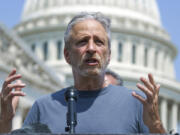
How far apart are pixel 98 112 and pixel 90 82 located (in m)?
0.25

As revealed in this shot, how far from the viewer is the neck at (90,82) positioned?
221 inches

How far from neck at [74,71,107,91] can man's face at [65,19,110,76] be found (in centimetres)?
7

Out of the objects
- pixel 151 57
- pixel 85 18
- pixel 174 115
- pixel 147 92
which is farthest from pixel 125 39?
pixel 147 92

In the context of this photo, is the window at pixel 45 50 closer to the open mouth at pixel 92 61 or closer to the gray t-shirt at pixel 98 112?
the gray t-shirt at pixel 98 112

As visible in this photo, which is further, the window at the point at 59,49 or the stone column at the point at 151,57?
the stone column at the point at 151,57

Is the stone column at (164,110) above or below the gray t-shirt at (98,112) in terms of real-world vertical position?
above

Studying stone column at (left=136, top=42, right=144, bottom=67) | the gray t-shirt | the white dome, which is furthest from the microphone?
the white dome

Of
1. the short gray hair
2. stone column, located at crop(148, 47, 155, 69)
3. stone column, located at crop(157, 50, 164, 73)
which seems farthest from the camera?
stone column, located at crop(157, 50, 164, 73)

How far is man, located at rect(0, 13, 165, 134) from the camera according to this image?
529 centimetres

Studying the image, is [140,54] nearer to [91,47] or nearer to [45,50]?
[45,50]

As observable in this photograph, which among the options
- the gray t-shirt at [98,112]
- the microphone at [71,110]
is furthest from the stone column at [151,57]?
the microphone at [71,110]

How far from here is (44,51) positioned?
3693 inches

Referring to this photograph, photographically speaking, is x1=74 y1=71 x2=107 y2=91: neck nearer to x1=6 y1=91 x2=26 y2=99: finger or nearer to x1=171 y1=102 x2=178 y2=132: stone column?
x1=6 y1=91 x2=26 y2=99: finger

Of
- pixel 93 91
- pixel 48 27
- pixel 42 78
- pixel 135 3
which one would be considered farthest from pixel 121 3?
pixel 93 91
